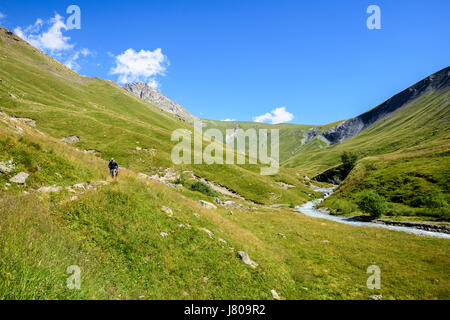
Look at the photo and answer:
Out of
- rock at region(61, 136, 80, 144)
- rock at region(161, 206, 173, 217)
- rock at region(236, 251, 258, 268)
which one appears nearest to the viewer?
rock at region(236, 251, 258, 268)

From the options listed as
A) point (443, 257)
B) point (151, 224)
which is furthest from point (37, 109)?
point (443, 257)

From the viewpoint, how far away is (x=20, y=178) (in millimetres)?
11797

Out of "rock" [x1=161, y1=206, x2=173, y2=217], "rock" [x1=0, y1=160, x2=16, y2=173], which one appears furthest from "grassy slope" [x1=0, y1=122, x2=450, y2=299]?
"rock" [x1=0, y1=160, x2=16, y2=173]

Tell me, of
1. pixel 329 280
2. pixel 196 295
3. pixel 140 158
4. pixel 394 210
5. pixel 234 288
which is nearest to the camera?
pixel 196 295

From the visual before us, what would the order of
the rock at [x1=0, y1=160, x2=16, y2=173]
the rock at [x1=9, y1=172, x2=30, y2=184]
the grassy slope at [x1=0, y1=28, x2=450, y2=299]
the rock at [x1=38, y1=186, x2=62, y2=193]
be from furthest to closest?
1. the rock at [x1=38, y1=186, x2=62, y2=193]
2. the rock at [x1=0, y1=160, x2=16, y2=173]
3. the rock at [x1=9, y1=172, x2=30, y2=184]
4. the grassy slope at [x1=0, y1=28, x2=450, y2=299]

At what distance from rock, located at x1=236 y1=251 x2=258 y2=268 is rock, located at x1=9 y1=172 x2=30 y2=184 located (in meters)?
14.5

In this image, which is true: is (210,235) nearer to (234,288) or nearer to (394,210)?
(234,288)

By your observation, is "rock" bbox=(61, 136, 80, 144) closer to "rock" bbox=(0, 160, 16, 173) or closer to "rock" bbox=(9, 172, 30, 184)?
"rock" bbox=(0, 160, 16, 173)

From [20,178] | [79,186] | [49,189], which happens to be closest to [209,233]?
[79,186]

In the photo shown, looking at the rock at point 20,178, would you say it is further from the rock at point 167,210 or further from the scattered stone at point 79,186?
the rock at point 167,210

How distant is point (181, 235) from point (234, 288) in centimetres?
474

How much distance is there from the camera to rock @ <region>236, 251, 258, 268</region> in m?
14.2

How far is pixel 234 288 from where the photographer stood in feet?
37.6

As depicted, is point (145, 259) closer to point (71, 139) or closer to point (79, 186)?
point (79, 186)
